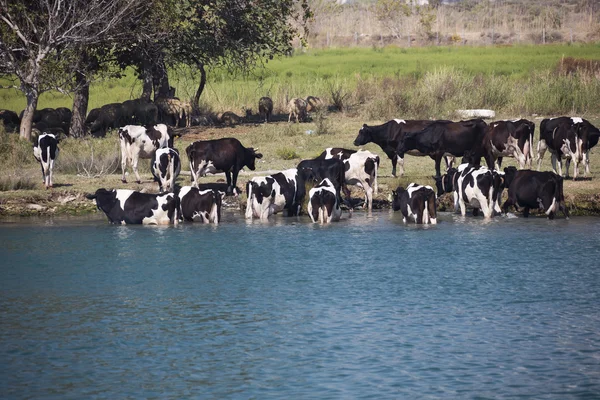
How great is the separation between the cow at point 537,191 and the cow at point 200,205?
5.97 metres

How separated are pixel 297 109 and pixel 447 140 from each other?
42.3ft

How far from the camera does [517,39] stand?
80688 millimetres

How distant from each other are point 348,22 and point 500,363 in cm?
8613

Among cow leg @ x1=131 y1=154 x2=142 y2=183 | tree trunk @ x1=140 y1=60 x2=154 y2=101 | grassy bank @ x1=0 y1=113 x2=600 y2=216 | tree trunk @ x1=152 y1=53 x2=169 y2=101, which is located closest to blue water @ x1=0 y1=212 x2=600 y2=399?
grassy bank @ x1=0 y1=113 x2=600 y2=216

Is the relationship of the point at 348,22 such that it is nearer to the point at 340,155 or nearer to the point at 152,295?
the point at 340,155

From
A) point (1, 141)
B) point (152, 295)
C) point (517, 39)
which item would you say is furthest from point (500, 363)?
point (517, 39)

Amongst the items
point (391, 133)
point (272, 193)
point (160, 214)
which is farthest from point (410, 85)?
point (160, 214)

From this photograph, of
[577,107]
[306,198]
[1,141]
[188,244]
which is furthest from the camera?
[577,107]

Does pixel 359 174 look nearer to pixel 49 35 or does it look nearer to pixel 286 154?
pixel 286 154

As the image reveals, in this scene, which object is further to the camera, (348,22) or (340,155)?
(348,22)

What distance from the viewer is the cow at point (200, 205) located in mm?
20438

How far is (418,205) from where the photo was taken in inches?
786

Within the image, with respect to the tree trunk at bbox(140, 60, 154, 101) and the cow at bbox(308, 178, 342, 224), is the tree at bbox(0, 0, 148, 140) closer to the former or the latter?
the tree trunk at bbox(140, 60, 154, 101)

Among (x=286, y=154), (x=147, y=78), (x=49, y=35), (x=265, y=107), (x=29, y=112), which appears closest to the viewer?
(x=286, y=154)
